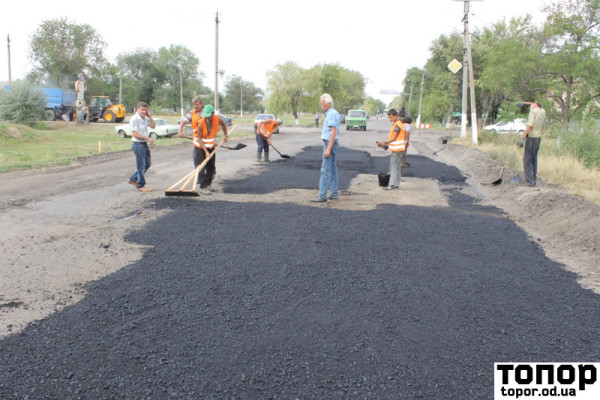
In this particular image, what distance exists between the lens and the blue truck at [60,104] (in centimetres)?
3544

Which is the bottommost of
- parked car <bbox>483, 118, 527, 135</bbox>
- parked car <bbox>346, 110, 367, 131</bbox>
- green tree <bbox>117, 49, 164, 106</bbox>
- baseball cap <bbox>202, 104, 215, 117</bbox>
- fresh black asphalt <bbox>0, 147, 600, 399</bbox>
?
fresh black asphalt <bbox>0, 147, 600, 399</bbox>

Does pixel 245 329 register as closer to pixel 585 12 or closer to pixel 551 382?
pixel 551 382

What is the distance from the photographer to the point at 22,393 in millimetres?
2340

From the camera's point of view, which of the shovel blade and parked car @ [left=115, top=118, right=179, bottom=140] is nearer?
the shovel blade

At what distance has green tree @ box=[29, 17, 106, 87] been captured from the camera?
2015 inches

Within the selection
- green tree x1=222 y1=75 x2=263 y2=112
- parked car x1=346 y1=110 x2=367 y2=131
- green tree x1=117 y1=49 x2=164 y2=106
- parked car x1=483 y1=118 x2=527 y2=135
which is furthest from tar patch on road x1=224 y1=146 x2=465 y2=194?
green tree x1=222 y1=75 x2=263 y2=112

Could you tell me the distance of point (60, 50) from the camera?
170 ft

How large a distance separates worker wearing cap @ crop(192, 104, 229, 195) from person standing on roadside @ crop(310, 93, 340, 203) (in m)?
2.11

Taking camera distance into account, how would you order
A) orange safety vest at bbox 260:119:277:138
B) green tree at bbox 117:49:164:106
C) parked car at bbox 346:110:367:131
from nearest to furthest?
orange safety vest at bbox 260:119:277:138
parked car at bbox 346:110:367:131
green tree at bbox 117:49:164:106

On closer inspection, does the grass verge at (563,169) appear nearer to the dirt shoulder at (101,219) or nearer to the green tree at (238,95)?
the dirt shoulder at (101,219)

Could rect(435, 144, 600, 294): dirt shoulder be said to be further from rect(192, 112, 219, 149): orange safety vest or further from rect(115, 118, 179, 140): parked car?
rect(115, 118, 179, 140): parked car

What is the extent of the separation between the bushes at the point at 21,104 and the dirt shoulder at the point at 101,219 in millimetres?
20210

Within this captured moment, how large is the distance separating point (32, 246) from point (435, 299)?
174 inches

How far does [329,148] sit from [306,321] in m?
4.47
